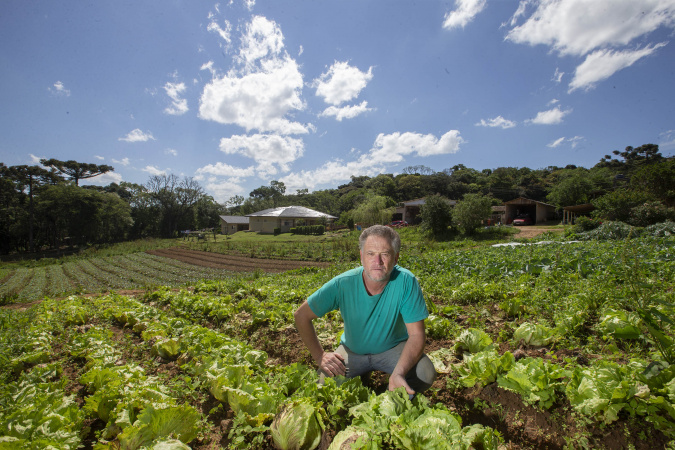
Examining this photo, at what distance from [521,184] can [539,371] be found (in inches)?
2552

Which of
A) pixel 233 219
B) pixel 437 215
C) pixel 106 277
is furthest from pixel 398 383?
pixel 233 219

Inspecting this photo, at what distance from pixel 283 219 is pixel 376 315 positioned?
4598 cm

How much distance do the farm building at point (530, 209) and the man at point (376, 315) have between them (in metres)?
41.1

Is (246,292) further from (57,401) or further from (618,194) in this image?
(618,194)

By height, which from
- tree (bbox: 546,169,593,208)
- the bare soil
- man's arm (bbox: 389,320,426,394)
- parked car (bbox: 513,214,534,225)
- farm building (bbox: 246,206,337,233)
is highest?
tree (bbox: 546,169,593,208)

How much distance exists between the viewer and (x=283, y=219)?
4741 cm

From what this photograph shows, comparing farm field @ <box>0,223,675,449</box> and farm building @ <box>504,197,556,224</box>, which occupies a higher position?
farm building @ <box>504,197,556,224</box>

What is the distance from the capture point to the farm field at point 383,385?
1.67 m

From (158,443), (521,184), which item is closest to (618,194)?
(158,443)

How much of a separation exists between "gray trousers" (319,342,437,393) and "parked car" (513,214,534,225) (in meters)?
38.8

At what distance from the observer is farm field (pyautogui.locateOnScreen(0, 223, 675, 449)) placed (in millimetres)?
1673

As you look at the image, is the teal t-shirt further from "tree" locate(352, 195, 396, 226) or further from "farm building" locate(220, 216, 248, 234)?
"farm building" locate(220, 216, 248, 234)

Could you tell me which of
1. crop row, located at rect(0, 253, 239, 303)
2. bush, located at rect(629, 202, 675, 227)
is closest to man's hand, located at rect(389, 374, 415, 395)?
crop row, located at rect(0, 253, 239, 303)

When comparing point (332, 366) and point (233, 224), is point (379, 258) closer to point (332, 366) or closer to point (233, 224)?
point (332, 366)
